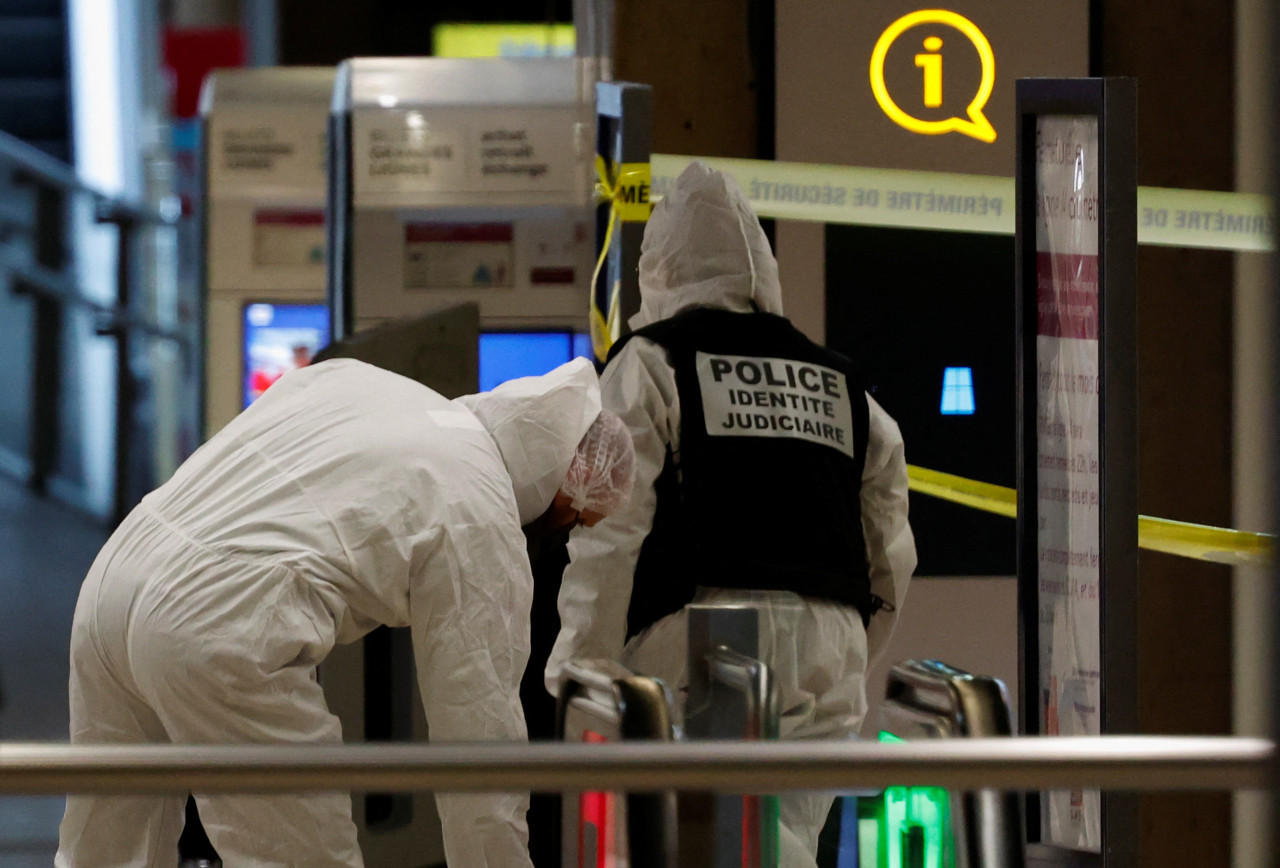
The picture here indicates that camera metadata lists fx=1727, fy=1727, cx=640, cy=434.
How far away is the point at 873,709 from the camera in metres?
4.01

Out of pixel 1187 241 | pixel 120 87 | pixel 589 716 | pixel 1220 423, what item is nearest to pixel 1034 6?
pixel 1187 241

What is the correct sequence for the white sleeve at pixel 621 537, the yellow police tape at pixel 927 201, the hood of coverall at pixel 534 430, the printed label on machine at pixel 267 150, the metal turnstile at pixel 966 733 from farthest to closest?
the printed label on machine at pixel 267 150 < the yellow police tape at pixel 927 201 < the white sleeve at pixel 621 537 < the hood of coverall at pixel 534 430 < the metal turnstile at pixel 966 733

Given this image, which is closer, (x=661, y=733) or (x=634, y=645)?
(x=661, y=733)

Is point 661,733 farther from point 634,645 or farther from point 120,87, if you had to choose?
point 120,87

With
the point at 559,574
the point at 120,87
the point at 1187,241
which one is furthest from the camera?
the point at 120,87

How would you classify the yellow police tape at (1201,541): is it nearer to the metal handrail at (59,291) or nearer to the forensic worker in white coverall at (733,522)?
the forensic worker in white coverall at (733,522)

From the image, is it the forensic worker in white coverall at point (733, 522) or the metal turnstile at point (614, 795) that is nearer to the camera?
the metal turnstile at point (614, 795)

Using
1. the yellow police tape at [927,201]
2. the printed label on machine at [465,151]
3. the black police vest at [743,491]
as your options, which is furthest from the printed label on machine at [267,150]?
the black police vest at [743,491]

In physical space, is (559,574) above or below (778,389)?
below

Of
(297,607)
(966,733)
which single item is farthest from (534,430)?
(966,733)

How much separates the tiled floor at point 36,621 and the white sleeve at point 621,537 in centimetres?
200

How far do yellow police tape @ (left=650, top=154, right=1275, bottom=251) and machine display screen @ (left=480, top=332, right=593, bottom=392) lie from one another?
117 centimetres

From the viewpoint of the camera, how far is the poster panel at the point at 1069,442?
8.96 ft

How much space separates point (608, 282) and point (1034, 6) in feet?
3.81
